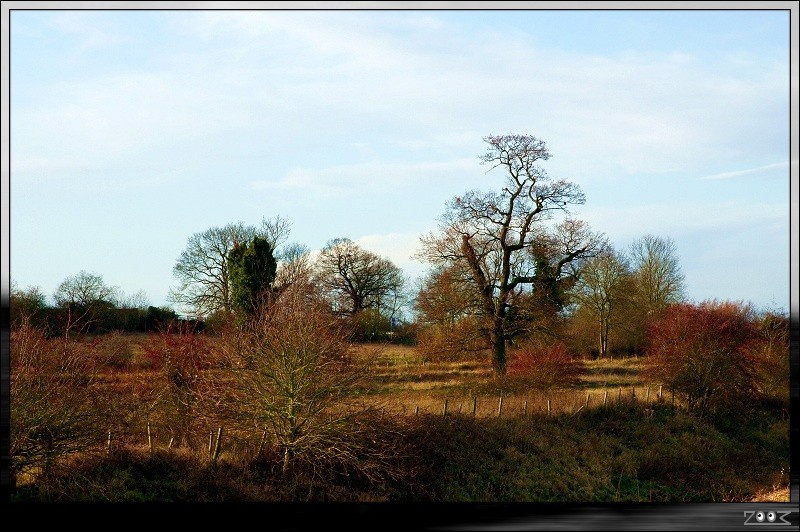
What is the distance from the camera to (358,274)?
143ft

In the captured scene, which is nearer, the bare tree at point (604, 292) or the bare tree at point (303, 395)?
the bare tree at point (303, 395)

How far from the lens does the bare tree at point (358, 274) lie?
4291 centimetres

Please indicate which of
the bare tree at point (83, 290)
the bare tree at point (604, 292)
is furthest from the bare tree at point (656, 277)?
the bare tree at point (83, 290)

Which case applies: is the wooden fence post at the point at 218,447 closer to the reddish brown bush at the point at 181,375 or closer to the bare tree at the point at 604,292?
the reddish brown bush at the point at 181,375

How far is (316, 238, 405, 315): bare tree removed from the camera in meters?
42.9

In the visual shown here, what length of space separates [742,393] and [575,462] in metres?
10.3

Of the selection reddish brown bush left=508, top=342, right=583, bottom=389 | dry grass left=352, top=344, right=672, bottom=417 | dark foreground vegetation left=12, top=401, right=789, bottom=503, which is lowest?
dark foreground vegetation left=12, top=401, right=789, bottom=503

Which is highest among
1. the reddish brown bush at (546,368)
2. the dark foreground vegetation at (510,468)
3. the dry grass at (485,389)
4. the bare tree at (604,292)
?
the bare tree at (604,292)

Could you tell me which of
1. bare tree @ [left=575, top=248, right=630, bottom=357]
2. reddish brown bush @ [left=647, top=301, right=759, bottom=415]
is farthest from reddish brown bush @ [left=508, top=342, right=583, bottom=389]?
bare tree @ [left=575, top=248, right=630, bottom=357]

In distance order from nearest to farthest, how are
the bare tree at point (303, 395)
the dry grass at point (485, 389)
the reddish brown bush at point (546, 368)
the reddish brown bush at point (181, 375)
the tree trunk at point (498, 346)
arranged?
the bare tree at point (303, 395) → the reddish brown bush at point (181, 375) → the dry grass at point (485, 389) → the reddish brown bush at point (546, 368) → the tree trunk at point (498, 346)

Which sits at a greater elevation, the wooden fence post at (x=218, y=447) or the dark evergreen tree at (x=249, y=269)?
the dark evergreen tree at (x=249, y=269)

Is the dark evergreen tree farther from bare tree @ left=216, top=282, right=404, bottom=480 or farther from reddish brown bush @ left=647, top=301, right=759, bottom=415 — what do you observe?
reddish brown bush @ left=647, top=301, right=759, bottom=415

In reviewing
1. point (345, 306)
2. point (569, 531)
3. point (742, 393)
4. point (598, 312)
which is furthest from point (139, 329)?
point (569, 531)

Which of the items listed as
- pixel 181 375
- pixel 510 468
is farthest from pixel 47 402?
pixel 510 468
